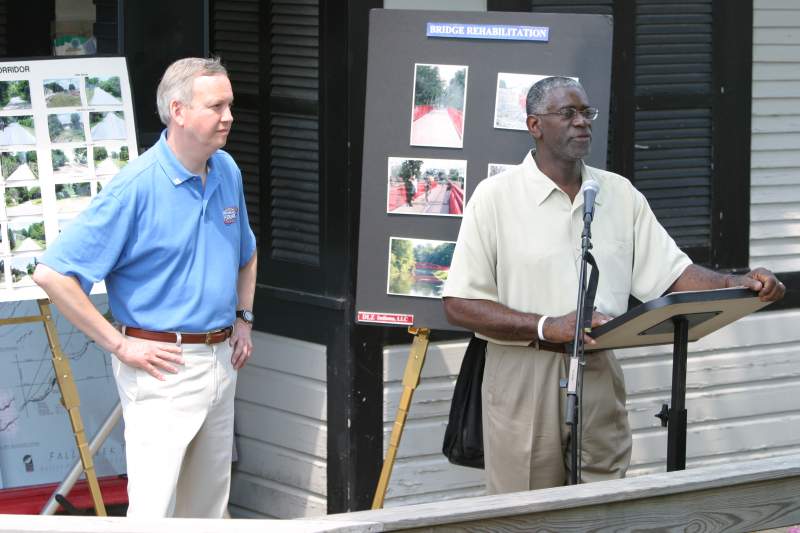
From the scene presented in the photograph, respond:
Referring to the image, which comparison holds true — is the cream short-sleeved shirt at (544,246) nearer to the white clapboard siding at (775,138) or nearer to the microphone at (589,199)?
the microphone at (589,199)

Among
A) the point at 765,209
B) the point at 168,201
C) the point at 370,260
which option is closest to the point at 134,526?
the point at 168,201

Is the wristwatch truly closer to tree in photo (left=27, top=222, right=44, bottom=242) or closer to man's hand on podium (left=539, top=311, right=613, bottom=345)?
tree in photo (left=27, top=222, right=44, bottom=242)

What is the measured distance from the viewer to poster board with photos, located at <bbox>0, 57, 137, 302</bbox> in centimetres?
441

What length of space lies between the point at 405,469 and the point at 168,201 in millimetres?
1891

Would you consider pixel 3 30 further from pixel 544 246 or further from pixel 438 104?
A: pixel 544 246

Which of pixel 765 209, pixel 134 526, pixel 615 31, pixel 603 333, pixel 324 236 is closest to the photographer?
pixel 134 526

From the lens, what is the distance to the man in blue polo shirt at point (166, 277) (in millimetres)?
3684

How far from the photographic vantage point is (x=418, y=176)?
4.45 m

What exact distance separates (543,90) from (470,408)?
1.04 metres

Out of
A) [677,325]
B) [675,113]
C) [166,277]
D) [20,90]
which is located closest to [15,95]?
[20,90]

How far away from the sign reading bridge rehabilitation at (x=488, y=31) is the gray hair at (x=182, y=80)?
3.02 ft

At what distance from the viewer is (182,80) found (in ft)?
12.3

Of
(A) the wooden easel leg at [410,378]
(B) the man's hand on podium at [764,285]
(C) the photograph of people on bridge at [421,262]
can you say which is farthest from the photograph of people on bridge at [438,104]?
(B) the man's hand on podium at [764,285]

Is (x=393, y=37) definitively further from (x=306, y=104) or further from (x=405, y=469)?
(x=405, y=469)
